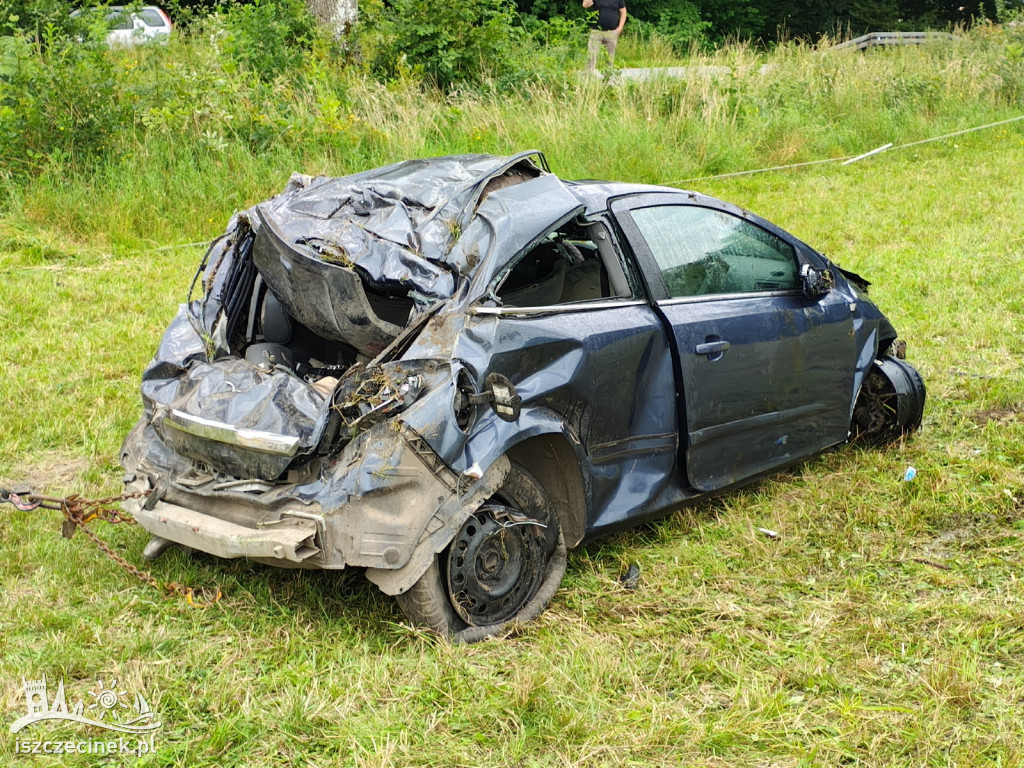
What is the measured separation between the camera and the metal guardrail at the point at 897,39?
18.2 metres

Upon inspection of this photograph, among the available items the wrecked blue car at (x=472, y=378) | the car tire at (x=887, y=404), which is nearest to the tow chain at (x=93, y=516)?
the wrecked blue car at (x=472, y=378)

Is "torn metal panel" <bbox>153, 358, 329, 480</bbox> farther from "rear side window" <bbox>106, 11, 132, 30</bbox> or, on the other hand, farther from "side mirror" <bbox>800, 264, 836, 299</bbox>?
"rear side window" <bbox>106, 11, 132, 30</bbox>

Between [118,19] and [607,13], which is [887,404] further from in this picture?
[607,13]

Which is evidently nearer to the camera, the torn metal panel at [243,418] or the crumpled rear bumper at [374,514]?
the crumpled rear bumper at [374,514]

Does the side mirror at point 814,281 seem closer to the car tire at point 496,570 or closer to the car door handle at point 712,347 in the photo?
the car door handle at point 712,347

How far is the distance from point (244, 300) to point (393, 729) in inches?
87.4

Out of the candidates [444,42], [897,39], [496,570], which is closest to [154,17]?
[444,42]

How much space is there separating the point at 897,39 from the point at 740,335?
16.9 m

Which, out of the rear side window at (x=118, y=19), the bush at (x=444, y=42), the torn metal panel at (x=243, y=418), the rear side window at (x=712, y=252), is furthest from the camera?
the bush at (x=444, y=42)

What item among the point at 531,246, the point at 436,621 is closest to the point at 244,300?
the point at 531,246

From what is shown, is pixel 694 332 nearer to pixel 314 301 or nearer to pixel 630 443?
pixel 630 443

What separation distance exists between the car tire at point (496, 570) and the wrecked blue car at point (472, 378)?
1 centimetres

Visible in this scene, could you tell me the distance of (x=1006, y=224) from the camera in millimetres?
10844

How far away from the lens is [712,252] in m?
4.95
